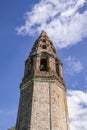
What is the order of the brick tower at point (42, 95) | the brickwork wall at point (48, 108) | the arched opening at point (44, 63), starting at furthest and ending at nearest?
the arched opening at point (44, 63) < the brick tower at point (42, 95) < the brickwork wall at point (48, 108)

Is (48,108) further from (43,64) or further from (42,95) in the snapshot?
(43,64)

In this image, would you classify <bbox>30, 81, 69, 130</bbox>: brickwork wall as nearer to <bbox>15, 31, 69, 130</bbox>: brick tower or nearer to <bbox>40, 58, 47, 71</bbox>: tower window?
<bbox>15, 31, 69, 130</bbox>: brick tower

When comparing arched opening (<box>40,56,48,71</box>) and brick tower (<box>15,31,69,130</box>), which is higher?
arched opening (<box>40,56,48,71</box>)

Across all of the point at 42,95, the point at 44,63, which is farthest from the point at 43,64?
the point at 42,95

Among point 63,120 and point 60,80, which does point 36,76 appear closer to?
point 60,80

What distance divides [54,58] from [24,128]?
21.8ft

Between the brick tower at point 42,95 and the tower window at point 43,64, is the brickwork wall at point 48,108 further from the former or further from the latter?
the tower window at point 43,64

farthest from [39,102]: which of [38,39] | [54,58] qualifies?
[38,39]

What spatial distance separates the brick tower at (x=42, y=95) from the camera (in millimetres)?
15703

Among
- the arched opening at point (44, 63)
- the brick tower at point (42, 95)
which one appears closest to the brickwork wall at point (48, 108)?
the brick tower at point (42, 95)

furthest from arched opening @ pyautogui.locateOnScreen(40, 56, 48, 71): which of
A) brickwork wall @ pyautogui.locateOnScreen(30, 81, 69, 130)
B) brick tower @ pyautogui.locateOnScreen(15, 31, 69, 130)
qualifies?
brickwork wall @ pyautogui.locateOnScreen(30, 81, 69, 130)

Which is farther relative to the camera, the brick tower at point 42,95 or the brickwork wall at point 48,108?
the brick tower at point 42,95

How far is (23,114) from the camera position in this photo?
1664 centimetres

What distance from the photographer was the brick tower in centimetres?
1570
